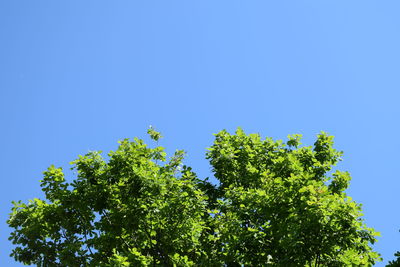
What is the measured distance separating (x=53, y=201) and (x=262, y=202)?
31.8 ft

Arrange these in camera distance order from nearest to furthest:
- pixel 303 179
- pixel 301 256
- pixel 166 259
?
pixel 301 256 → pixel 303 179 → pixel 166 259

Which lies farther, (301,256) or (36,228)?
(36,228)

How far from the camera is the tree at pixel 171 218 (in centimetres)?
1720

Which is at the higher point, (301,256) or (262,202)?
(262,202)

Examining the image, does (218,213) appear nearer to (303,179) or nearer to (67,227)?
(303,179)

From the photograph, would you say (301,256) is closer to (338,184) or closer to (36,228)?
(338,184)

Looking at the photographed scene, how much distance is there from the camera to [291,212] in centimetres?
1711

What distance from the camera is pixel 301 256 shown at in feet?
54.7

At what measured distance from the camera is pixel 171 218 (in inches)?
772

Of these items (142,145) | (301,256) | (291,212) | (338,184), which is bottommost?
(301,256)

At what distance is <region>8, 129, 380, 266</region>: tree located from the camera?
1720cm

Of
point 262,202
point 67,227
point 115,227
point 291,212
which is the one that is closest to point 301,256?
point 291,212

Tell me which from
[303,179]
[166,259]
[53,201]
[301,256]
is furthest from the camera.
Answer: [53,201]

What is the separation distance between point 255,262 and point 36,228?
390 inches
